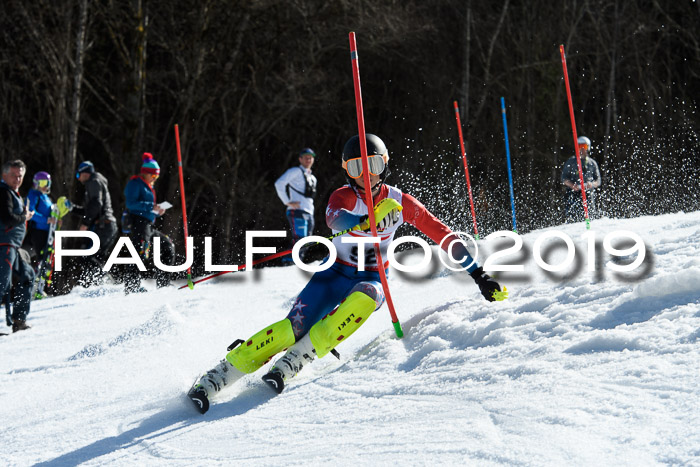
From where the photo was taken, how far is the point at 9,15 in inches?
596

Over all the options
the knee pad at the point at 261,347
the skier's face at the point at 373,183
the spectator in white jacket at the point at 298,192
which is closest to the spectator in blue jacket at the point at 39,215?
the spectator in white jacket at the point at 298,192

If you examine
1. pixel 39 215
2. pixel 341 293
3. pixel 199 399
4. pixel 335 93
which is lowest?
pixel 199 399

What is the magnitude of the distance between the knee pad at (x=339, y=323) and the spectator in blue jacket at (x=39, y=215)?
6150 mm

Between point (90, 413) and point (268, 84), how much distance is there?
14052mm

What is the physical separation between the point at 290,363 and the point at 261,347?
0.17m

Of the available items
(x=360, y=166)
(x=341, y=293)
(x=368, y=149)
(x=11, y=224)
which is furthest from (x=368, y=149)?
(x=11, y=224)

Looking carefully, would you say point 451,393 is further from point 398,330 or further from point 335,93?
point 335,93

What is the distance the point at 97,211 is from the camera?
358 inches

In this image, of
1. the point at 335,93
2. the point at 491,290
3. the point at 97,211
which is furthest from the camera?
the point at 335,93

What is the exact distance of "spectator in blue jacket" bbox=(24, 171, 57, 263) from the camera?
886 centimetres

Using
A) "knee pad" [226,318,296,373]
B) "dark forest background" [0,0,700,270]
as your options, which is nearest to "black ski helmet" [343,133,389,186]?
"knee pad" [226,318,296,373]

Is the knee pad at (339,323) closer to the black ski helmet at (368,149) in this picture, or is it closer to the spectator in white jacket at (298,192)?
the black ski helmet at (368,149)

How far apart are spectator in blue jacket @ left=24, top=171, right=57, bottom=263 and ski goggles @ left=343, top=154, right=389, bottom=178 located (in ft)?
19.1

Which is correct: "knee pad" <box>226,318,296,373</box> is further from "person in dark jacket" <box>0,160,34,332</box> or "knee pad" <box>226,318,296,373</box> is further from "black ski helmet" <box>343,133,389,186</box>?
"person in dark jacket" <box>0,160,34,332</box>
